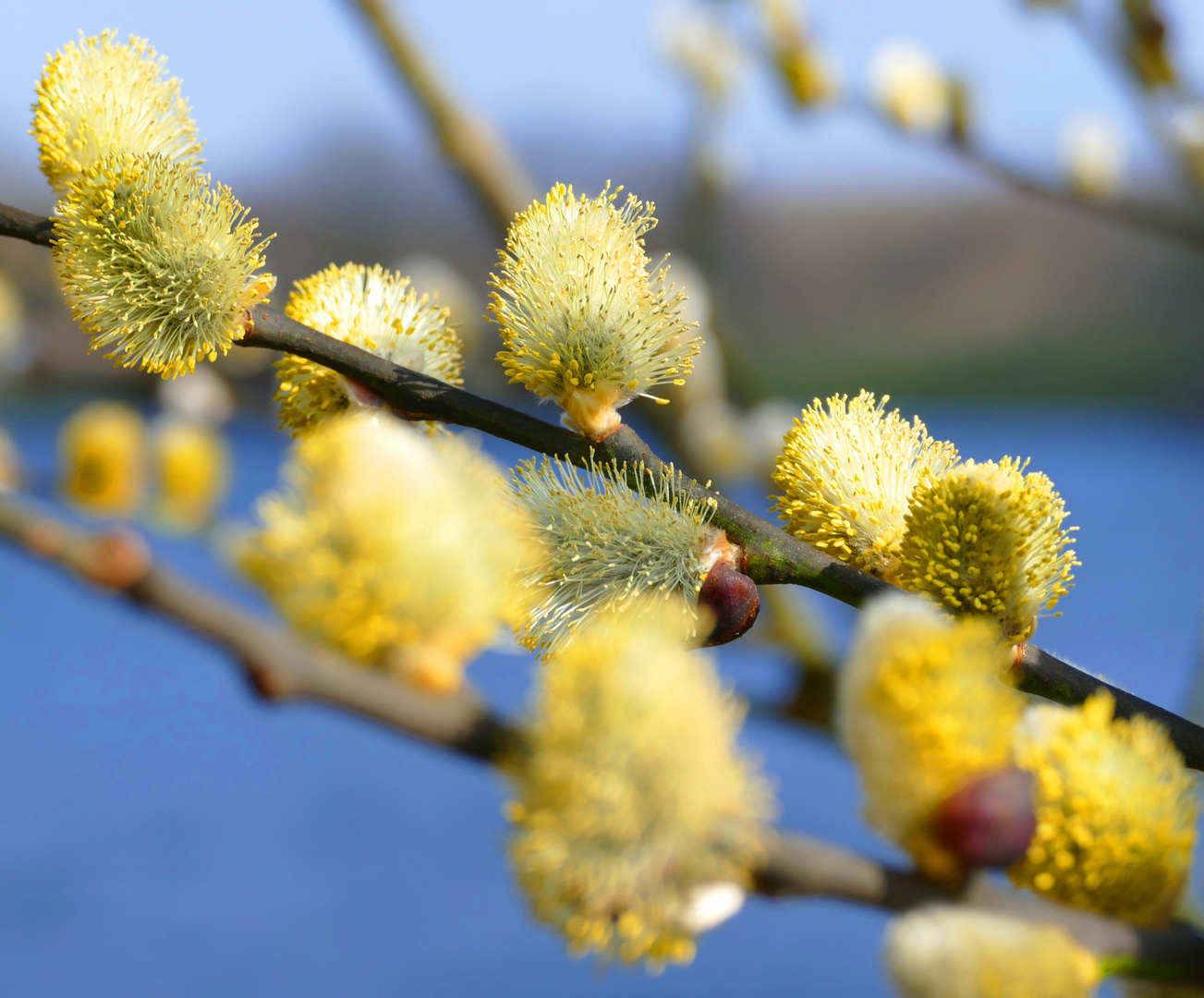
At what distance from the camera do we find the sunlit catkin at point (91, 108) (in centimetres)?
24

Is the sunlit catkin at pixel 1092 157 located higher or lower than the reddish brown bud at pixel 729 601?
higher

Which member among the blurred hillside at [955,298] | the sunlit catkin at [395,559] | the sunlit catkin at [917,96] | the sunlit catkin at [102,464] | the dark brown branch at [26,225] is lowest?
the sunlit catkin at [395,559]

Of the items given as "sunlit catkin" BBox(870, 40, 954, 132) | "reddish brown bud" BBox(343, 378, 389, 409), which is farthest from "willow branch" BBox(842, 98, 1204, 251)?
"reddish brown bud" BBox(343, 378, 389, 409)

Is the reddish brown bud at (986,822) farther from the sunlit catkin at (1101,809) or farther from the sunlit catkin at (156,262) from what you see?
the sunlit catkin at (156,262)

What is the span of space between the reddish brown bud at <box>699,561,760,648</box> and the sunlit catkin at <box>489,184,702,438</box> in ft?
0.17

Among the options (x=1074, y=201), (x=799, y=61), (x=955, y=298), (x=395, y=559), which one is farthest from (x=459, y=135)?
(x=955, y=298)

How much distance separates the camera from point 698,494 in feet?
0.79

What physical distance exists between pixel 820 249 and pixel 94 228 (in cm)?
534

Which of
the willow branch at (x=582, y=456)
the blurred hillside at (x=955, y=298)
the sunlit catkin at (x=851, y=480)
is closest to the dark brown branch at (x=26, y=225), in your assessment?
the willow branch at (x=582, y=456)

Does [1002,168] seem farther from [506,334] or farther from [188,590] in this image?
[188,590]

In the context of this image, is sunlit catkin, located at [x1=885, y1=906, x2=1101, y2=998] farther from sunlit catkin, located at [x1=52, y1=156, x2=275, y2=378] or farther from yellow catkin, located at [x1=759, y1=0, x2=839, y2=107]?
yellow catkin, located at [x1=759, y1=0, x2=839, y2=107]

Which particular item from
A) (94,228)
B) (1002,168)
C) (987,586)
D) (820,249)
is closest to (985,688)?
(987,586)

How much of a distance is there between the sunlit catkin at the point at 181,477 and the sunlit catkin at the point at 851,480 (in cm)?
77

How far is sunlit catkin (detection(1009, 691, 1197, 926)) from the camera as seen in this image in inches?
8.3
